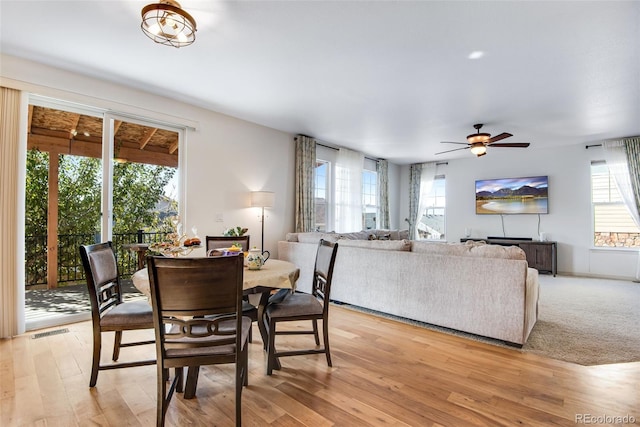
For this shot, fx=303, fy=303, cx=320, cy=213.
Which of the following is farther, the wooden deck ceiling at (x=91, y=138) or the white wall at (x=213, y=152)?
the wooden deck ceiling at (x=91, y=138)

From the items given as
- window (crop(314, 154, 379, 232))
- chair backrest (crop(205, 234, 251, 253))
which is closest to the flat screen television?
window (crop(314, 154, 379, 232))

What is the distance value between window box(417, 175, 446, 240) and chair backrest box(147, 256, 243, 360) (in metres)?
7.20

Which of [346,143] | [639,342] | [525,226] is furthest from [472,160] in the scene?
[639,342]

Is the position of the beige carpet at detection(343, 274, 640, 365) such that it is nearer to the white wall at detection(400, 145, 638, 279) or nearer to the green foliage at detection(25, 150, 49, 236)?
the white wall at detection(400, 145, 638, 279)

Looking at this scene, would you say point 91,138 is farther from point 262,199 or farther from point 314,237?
point 314,237

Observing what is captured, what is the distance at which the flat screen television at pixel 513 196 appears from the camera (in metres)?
6.36

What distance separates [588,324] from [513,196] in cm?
399

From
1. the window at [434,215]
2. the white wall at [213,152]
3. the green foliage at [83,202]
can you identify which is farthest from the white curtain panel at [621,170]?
the green foliage at [83,202]

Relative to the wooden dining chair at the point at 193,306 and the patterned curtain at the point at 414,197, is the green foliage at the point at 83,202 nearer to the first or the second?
the wooden dining chair at the point at 193,306

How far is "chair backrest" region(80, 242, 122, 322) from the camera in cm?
187

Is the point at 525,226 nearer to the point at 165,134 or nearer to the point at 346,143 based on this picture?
the point at 346,143

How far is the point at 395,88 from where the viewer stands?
3486 mm

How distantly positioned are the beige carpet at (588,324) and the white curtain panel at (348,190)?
11.6ft

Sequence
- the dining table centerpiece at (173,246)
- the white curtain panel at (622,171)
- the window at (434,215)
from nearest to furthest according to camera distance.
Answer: the dining table centerpiece at (173,246) < the white curtain panel at (622,171) < the window at (434,215)
